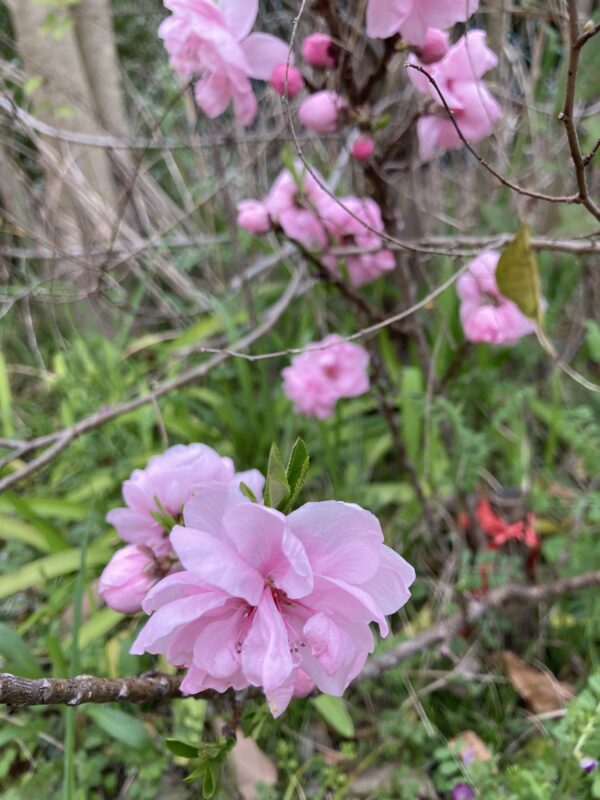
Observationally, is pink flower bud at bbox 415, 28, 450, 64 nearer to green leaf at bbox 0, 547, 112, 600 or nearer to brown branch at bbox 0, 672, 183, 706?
brown branch at bbox 0, 672, 183, 706

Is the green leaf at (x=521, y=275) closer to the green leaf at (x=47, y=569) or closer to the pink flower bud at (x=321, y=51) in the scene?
the pink flower bud at (x=321, y=51)

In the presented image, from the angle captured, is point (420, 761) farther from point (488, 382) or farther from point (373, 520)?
point (488, 382)

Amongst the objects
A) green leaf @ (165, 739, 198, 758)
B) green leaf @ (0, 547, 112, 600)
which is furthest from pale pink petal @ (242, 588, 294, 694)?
green leaf @ (0, 547, 112, 600)

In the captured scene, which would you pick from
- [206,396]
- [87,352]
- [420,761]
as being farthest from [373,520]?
[87,352]

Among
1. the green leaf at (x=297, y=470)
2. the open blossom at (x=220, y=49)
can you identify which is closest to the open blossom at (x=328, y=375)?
the open blossom at (x=220, y=49)

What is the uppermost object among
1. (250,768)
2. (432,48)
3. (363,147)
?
(432,48)

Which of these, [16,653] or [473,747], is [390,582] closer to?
[473,747]

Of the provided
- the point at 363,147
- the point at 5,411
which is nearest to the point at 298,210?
the point at 363,147
